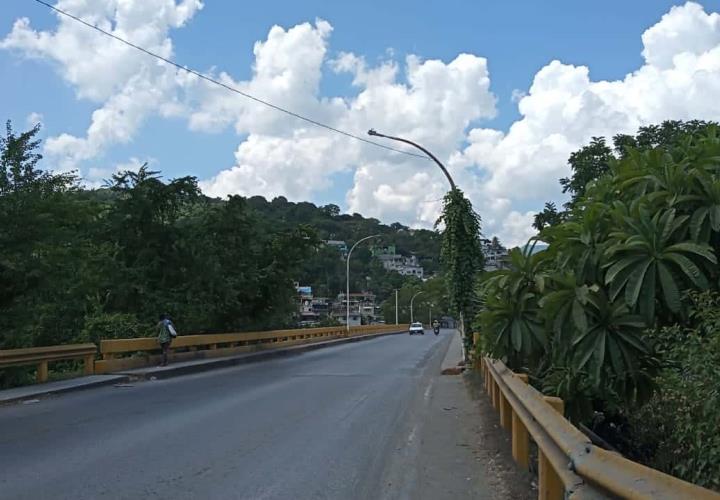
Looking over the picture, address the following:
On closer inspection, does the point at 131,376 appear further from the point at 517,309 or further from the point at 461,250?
the point at 517,309

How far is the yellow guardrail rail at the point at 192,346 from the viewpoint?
19.5 metres

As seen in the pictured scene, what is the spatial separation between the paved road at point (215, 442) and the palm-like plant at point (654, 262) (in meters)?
2.87

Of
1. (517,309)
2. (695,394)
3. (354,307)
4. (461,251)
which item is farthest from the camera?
(354,307)

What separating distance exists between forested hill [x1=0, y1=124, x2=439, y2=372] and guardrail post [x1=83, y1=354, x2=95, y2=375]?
1575mm

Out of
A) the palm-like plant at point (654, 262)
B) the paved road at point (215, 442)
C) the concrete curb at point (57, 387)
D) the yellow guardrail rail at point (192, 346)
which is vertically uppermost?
the palm-like plant at point (654, 262)

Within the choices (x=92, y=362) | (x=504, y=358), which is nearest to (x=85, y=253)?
(x=92, y=362)

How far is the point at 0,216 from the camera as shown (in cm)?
1630

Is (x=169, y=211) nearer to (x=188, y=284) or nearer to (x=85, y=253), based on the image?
(x=188, y=284)

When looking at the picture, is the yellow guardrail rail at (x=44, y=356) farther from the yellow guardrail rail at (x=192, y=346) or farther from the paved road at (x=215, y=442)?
the paved road at (x=215, y=442)

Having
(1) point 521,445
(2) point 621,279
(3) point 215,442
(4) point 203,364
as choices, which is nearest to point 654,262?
(2) point 621,279

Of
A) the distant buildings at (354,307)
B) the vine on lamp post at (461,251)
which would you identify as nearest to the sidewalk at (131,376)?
the vine on lamp post at (461,251)

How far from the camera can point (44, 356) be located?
1645 cm

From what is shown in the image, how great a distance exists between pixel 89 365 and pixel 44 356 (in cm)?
226

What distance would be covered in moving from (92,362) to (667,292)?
15.7 m
